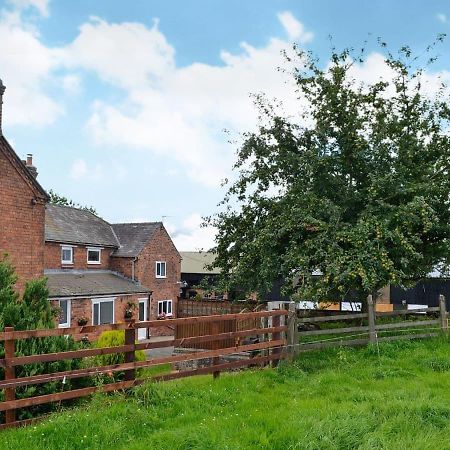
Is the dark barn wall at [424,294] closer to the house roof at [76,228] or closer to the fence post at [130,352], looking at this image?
the house roof at [76,228]

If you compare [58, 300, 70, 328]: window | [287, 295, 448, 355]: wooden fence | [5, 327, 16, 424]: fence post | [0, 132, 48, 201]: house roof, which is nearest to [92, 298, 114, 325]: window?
[58, 300, 70, 328]: window

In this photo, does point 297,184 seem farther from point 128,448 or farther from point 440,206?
point 128,448

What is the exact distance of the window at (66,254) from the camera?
96.6 feet

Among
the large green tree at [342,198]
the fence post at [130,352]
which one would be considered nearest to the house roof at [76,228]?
the large green tree at [342,198]

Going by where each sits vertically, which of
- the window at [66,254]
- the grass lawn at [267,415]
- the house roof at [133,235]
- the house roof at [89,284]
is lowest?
the grass lawn at [267,415]

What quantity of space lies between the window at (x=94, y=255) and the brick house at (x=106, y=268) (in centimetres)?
4

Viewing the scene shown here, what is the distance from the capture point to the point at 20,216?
67.7ft

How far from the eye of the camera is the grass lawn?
5.87m

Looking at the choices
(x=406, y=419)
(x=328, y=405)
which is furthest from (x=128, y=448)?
(x=406, y=419)

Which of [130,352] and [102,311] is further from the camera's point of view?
[102,311]

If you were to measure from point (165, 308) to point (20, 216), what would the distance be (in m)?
17.3

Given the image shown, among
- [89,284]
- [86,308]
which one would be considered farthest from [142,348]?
[89,284]

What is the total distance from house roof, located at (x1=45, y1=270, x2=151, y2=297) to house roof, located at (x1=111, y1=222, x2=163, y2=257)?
5.96 ft

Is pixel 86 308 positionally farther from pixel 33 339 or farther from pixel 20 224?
pixel 33 339
